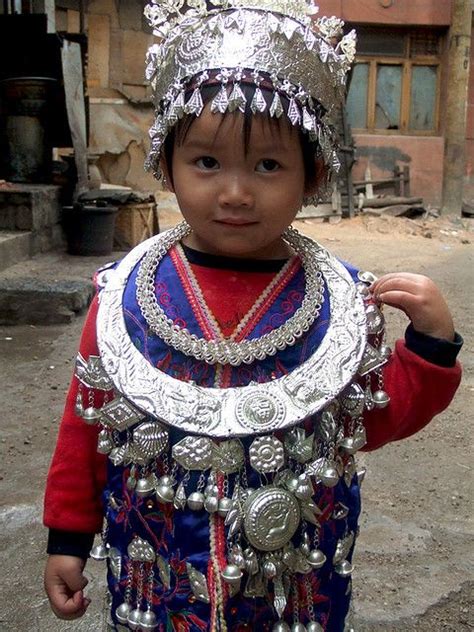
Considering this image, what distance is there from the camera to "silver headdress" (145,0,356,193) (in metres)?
1.15

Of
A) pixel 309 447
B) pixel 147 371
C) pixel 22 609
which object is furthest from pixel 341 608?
pixel 22 609

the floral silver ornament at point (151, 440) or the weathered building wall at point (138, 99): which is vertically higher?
the weathered building wall at point (138, 99)

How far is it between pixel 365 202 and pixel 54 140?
5807 mm

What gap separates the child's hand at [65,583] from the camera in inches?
52.2

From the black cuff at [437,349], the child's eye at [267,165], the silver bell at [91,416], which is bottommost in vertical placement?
the silver bell at [91,416]

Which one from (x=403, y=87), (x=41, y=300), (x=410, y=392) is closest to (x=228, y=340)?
(x=410, y=392)

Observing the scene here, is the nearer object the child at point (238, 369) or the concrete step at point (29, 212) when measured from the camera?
the child at point (238, 369)

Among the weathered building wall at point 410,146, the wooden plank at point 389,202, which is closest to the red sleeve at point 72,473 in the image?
the wooden plank at point 389,202

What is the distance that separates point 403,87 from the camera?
12.2m

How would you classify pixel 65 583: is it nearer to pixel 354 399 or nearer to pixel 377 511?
pixel 354 399

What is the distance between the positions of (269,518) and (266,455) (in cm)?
9

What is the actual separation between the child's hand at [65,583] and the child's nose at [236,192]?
69 cm

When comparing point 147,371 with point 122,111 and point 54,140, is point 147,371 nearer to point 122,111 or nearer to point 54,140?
point 54,140

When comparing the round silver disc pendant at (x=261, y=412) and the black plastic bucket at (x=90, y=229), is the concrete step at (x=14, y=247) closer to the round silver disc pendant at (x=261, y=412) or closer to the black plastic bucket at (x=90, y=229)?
the black plastic bucket at (x=90, y=229)
